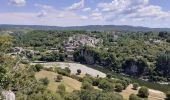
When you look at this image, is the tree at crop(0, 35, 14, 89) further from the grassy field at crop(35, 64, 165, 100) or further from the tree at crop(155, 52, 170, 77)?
the tree at crop(155, 52, 170, 77)

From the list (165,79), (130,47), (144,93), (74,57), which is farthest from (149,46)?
(144,93)

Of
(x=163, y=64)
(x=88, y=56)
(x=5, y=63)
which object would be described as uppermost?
(x=5, y=63)

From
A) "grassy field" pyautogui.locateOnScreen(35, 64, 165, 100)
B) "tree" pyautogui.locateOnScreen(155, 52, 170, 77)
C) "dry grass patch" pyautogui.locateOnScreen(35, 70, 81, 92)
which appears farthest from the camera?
"tree" pyautogui.locateOnScreen(155, 52, 170, 77)

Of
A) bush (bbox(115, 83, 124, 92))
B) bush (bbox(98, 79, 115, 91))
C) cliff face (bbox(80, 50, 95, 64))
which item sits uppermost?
bush (bbox(98, 79, 115, 91))

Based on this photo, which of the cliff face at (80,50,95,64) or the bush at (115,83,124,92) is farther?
the cliff face at (80,50,95,64)

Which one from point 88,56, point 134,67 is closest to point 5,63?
point 134,67

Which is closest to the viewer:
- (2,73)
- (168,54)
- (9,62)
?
(2,73)

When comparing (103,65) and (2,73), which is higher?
(2,73)

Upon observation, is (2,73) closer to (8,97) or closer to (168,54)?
(8,97)

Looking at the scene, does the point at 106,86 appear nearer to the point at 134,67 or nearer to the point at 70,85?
the point at 70,85

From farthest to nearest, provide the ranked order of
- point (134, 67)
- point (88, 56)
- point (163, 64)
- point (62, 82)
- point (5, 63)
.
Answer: point (88, 56) < point (134, 67) < point (163, 64) < point (62, 82) < point (5, 63)

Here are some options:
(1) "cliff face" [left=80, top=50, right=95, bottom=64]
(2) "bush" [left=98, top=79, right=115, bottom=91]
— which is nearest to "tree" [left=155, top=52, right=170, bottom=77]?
(1) "cliff face" [left=80, top=50, right=95, bottom=64]
